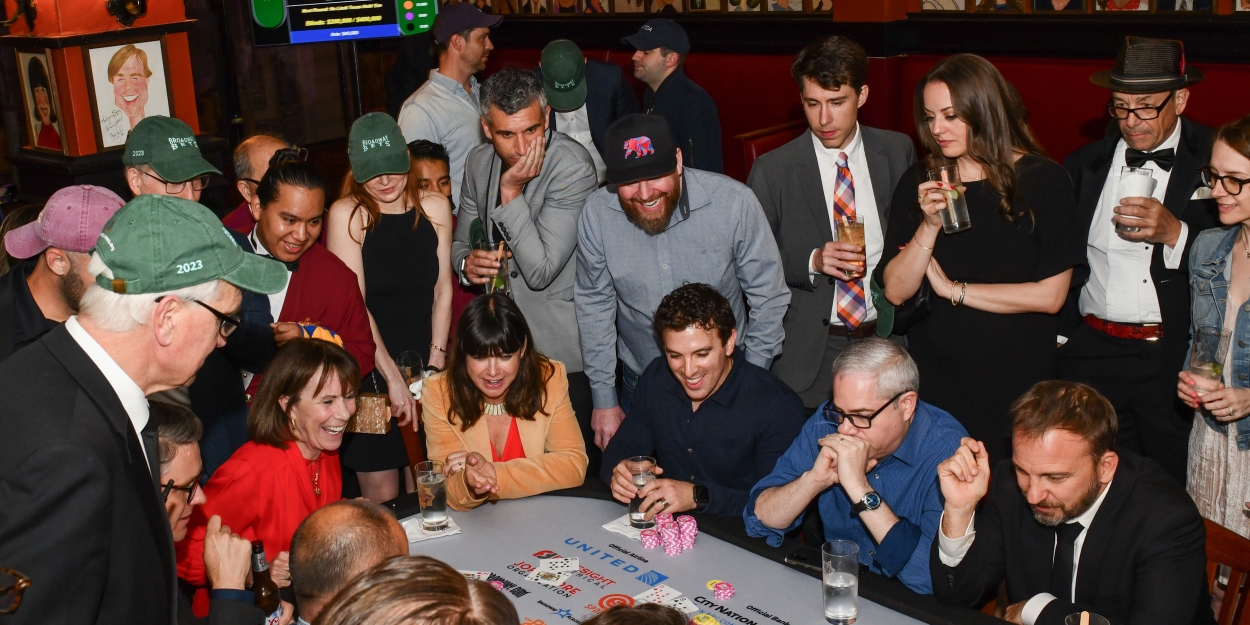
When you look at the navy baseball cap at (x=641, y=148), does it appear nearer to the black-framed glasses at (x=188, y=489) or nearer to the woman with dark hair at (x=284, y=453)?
the woman with dark hair at (x=284, y=453)

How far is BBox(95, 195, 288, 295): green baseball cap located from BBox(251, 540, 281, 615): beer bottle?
836 mm

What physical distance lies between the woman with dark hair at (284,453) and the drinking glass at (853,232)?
160 cm

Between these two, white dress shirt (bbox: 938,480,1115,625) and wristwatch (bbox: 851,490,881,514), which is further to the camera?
wristwatch (bbox: 851,490,881,514)

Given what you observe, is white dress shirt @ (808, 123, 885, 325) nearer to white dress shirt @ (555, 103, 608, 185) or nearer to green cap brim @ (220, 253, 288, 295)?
white dress shirt @ (555, 103, 608, 185)

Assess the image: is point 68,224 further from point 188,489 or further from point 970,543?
point 970,543

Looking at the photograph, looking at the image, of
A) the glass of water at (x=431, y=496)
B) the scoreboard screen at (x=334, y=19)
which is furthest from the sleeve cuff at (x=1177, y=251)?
the scoreboard screen at (x=334, y=19)

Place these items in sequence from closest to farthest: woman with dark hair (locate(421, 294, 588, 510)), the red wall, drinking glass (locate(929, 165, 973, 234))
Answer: drinking glass (locate(929, 165, 973, 234)) → woman with dark hair (locate(421, 294, 588, 510)) → the red wall

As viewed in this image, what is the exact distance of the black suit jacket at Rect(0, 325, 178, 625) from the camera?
173cm

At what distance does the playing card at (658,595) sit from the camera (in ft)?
8.16

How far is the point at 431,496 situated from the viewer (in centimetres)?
289

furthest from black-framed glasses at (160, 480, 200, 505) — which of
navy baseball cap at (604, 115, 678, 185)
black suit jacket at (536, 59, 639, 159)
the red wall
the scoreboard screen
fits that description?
the red wall

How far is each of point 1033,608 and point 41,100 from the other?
5573mm

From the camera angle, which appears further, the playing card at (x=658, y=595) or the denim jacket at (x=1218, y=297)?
the denim jacket at (x=1218, y=297)

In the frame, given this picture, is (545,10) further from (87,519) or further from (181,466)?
(87,519)
